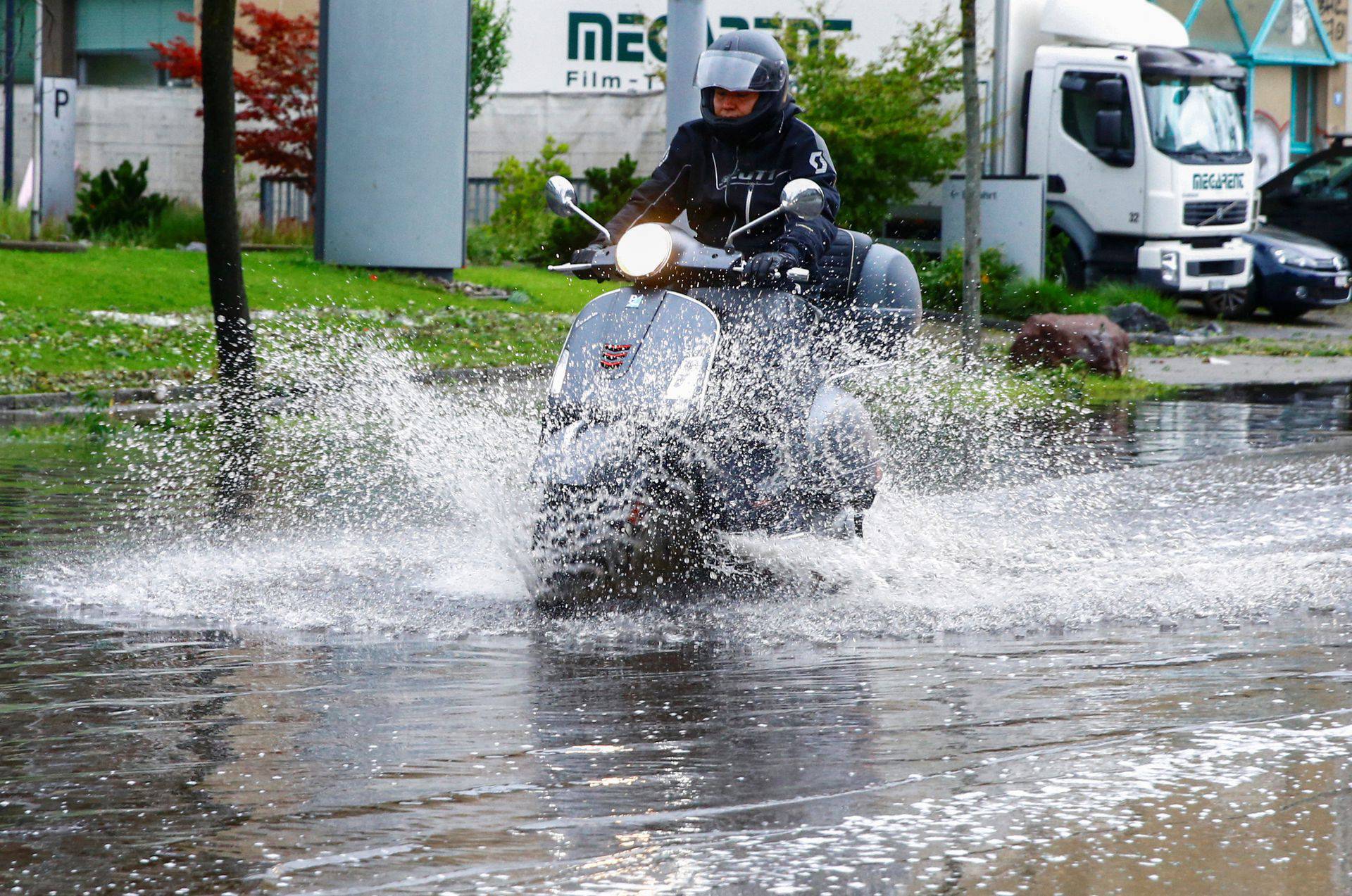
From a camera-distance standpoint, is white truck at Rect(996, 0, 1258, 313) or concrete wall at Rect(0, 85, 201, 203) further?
concrete wall at Rect(0, 85, 201, 203)

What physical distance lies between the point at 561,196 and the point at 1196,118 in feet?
54.6

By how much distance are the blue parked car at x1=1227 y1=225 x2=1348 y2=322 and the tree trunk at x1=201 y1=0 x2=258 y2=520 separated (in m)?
13.1

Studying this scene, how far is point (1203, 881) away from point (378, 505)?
5196mm

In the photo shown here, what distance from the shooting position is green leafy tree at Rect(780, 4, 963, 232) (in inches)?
839

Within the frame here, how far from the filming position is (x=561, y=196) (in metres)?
6.02

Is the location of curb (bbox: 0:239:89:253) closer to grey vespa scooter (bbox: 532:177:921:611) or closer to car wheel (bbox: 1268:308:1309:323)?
grey vespa scooter (bbox: 532:177:921:611)

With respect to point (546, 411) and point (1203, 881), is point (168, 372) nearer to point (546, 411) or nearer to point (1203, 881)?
point (546, 411)

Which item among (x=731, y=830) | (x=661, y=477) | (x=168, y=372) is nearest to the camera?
(x=731, y=830)

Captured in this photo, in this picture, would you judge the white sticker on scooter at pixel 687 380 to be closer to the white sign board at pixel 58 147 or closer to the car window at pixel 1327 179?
the white sign board at pixel 58 147

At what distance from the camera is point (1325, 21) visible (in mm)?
34188

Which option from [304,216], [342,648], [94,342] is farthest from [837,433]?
[304,216]

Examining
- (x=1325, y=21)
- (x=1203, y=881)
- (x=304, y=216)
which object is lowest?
(x=1203, y=881)

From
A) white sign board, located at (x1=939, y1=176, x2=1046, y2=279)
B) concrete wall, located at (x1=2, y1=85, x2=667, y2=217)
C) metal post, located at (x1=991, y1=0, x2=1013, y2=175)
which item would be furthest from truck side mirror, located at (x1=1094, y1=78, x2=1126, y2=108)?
concrete wall, located at (x1=2, y1=85, x2=667, y2=217)

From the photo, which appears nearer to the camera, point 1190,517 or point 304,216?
point 1190,517
